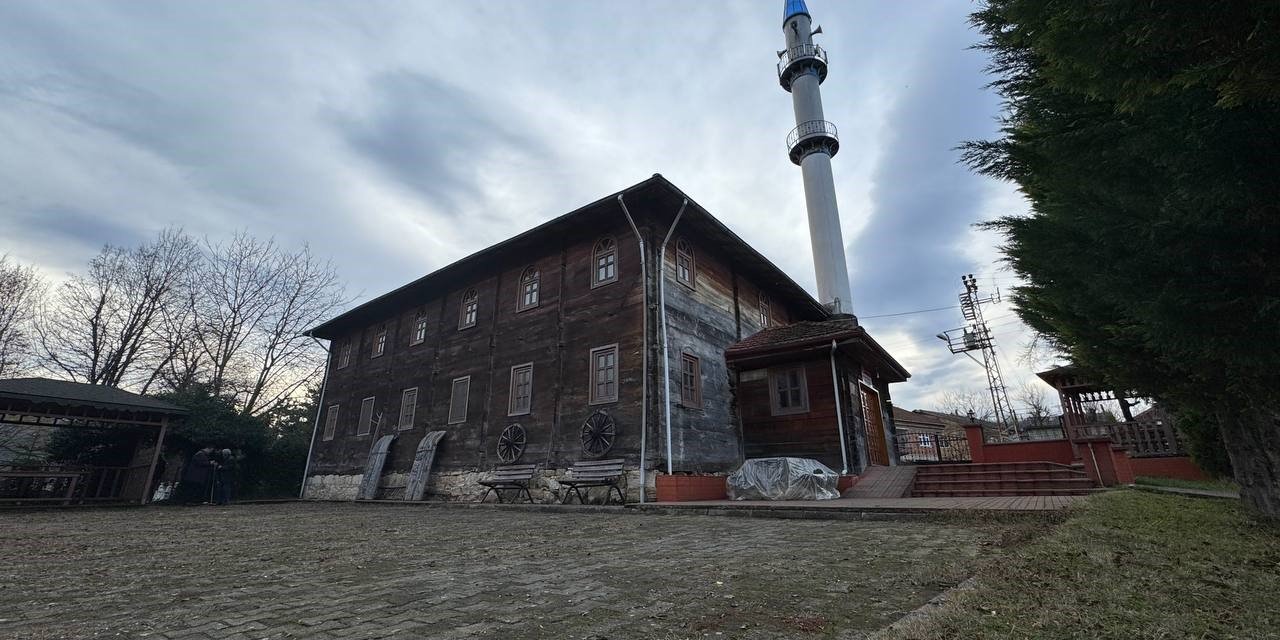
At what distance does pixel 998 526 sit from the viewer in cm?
528

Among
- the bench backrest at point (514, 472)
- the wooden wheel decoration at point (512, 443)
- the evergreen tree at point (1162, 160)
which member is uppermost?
the evergreen tree at point (1162, 160)

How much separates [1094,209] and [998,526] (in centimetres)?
329

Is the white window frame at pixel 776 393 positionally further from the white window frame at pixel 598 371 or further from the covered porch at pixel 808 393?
the white window frame at pixel 598 371

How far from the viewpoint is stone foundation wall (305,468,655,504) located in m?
10.8

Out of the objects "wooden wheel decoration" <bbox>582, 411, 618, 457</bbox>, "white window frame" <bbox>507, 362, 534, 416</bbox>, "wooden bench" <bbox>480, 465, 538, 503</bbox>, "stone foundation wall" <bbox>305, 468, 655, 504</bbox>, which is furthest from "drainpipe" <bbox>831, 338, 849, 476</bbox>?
"white window frame" <bbox>507, 362, 534, 416</bbox>

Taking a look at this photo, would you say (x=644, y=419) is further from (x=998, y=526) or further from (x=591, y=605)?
(x=591, y=605)

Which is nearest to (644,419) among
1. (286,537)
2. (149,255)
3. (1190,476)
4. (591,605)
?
(286,537)

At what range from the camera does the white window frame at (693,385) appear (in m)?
11.7

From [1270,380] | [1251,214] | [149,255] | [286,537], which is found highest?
[149,255]

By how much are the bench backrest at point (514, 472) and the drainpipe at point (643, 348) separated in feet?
10.6

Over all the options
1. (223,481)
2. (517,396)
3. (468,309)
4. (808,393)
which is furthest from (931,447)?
(223,481)

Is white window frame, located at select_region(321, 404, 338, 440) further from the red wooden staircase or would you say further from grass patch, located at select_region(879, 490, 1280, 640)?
grass patch, located at select_region(879, 490, 1280, 640)

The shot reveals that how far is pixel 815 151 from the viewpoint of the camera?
2666 centimetres

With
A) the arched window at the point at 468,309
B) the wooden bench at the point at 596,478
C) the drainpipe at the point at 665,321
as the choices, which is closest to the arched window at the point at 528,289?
the arched window at the point at 468,309
